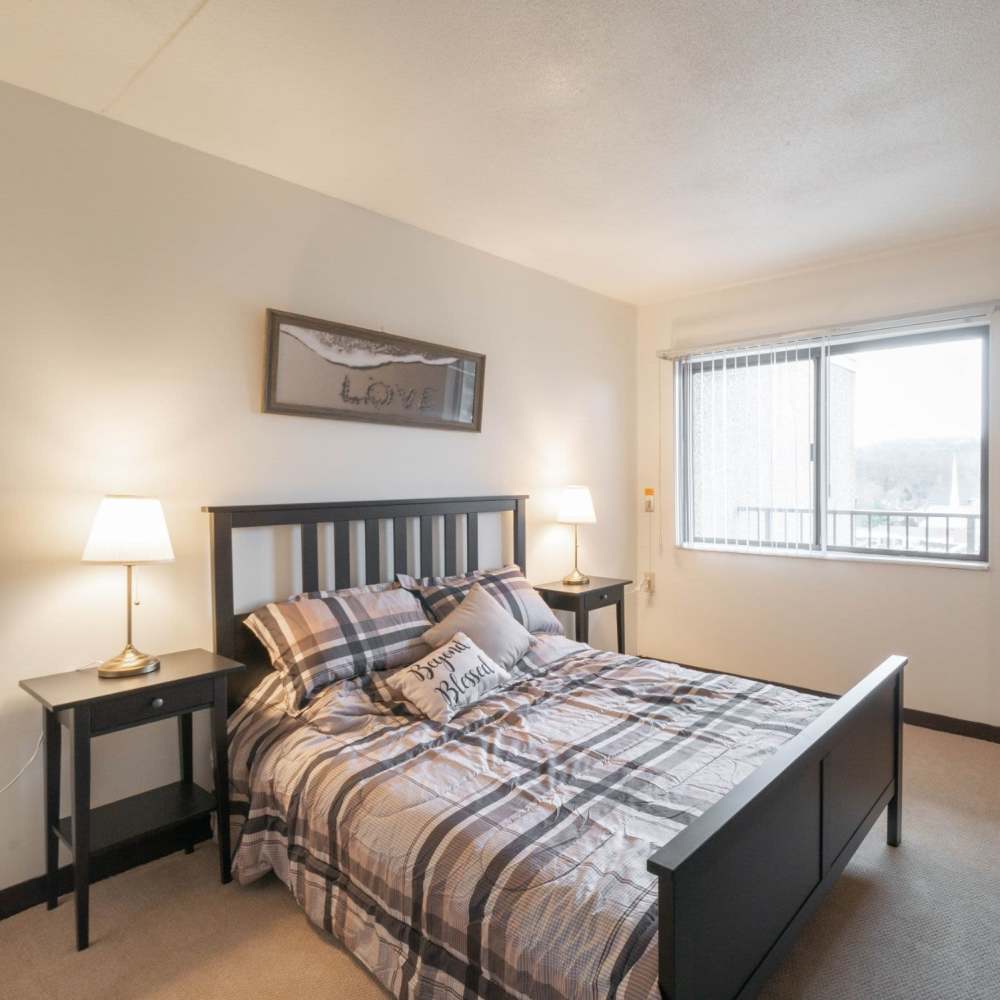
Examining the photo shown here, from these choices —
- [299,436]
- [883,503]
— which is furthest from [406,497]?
[883,503]

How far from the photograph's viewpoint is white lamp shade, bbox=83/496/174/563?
205 centimetres

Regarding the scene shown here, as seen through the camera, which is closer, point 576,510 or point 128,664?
point 128,664

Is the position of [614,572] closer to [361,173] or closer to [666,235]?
[666,235]

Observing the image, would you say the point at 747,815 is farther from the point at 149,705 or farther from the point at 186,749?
the point at 186,749

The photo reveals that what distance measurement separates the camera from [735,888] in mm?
1388

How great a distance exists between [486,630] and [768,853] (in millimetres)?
1428

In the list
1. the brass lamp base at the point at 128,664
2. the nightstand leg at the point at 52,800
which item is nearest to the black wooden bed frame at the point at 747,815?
the brass lamp base at the point at 128,664

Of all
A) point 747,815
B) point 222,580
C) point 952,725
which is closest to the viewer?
point 747,815

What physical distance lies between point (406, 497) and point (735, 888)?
7.29 feet

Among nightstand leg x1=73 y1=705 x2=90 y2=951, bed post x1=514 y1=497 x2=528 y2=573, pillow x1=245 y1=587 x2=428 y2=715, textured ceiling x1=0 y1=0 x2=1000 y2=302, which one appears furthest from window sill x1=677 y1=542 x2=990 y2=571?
nightstand leg x1=73 y1=705 x2=90 y2=951

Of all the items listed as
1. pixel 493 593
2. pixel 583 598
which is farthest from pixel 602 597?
Result: pixel 493 593

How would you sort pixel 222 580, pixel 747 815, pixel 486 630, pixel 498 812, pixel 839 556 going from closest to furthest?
pixel 747 815 < pixel 498 812 < pixel 222 580 < pixel 486 630 < pixel 839 556

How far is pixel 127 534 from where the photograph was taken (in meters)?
2.08

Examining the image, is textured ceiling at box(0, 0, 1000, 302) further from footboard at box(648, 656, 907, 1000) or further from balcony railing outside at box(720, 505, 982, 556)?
footboard at box(648, 656, 907, 1000)
